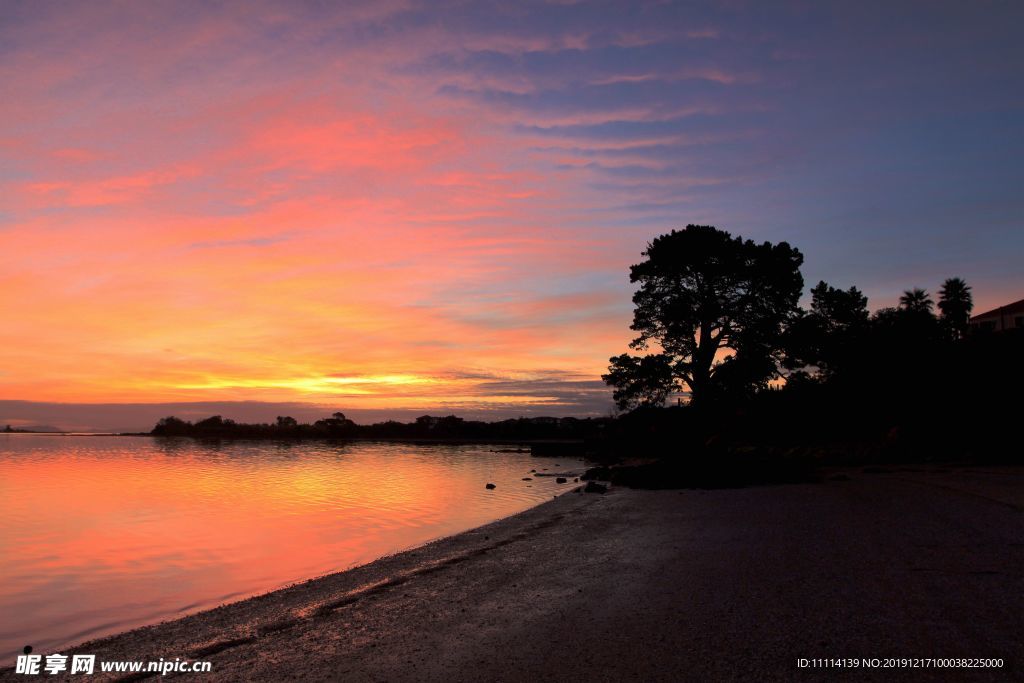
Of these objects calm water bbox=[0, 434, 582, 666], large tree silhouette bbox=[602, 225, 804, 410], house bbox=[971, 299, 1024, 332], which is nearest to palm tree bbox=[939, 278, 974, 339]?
house bbox=[971, 299, 1024, 332]

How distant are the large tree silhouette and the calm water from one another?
38.4 ft

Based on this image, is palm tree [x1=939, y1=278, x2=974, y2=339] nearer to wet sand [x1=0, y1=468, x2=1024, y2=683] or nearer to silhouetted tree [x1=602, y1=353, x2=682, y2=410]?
silhouetted tree [x1=602, y1=353, x2=682, y2=410]

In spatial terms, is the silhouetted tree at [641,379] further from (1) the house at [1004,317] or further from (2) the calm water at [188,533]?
(1) the house at [1004,317]

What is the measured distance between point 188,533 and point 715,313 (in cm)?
3493

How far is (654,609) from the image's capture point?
9.00 metres

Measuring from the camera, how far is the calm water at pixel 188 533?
13.5 meters

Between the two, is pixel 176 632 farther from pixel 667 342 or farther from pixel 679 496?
pixel 667 342

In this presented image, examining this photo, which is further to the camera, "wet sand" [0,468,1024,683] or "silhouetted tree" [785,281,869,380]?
"silhouetted tree" [785,281,869,380]

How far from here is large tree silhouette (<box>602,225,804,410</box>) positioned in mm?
44312

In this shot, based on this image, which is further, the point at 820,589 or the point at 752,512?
the point at 752,512

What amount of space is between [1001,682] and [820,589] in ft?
11.7

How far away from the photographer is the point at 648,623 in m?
8.38

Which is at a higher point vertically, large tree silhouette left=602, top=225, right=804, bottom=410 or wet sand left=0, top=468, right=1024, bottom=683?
large tree silhouette left=602, top=225, right=804, bottom=410

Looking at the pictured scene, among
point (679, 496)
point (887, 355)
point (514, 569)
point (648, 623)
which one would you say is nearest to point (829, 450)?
point (887, 355)
